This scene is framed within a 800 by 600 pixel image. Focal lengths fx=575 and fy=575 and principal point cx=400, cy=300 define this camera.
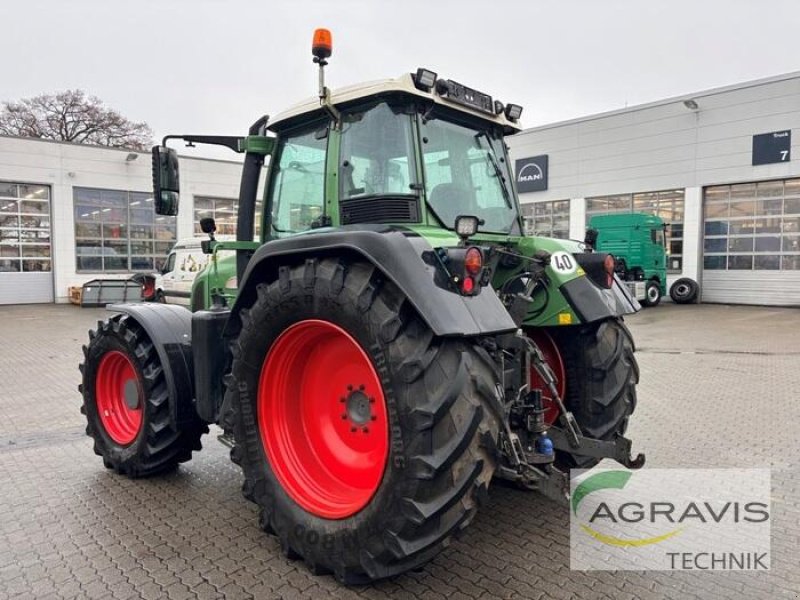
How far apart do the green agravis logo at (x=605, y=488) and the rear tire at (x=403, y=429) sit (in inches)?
49.0

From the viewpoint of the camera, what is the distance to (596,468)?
4.18 m

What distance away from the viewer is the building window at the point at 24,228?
20.2 meters

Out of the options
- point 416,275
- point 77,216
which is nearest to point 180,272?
point 77,216

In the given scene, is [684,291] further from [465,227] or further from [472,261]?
[472,261]

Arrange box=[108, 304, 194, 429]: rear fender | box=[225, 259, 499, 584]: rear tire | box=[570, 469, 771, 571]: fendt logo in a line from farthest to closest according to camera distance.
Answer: box=[108, 304, 194, 429]: rear fender, box=[570, 469, 771, 571]: fendt logo, box=[225, 259, 499, 584]: rear tire

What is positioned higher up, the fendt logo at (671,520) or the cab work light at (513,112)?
the cab work light at (513,112)

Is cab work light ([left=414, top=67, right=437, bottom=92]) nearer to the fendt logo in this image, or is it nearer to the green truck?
the fendt logo

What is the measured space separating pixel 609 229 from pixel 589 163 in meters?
4.32

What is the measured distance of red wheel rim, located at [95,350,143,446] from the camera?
4.25 meters

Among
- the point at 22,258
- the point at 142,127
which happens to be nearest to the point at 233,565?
the point at 22,258

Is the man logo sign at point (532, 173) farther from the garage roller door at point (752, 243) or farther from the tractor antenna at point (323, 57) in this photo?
the tractor antenna at point (323, 57)

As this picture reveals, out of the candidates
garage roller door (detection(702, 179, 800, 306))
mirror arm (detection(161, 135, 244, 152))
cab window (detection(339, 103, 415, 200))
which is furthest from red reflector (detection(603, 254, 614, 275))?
garage roller door (detection(702, 179, 800, 306))

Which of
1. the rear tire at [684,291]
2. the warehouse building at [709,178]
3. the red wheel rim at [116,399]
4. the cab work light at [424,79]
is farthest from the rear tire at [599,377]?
the rear tire at [684,291]

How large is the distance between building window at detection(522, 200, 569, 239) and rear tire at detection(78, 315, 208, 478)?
20.2m
